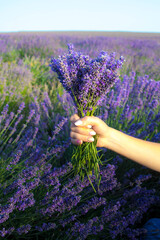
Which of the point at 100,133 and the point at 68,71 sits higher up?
the point at 68,71

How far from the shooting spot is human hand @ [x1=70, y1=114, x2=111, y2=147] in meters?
0.98

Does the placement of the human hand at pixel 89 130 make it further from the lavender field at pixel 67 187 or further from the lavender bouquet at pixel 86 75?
the lavender field at pixel 67 187

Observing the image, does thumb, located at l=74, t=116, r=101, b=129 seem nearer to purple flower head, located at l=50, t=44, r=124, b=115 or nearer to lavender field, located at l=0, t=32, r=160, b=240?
Result: purple flower head, located at l=50, t=44, r=124, b=115

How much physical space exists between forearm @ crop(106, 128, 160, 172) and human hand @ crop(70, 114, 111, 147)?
0.11 ft

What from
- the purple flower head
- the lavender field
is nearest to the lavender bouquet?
the purple flower head

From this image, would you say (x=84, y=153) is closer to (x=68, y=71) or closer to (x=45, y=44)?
(x=68, y=71)

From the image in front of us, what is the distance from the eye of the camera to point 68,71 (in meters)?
0.96

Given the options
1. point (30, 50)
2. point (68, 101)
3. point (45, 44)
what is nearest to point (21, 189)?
point (68, 101)

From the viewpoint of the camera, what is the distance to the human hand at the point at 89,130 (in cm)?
98

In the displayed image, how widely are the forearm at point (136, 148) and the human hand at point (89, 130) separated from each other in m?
0.03

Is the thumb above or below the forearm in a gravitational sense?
above

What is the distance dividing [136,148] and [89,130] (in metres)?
0.27

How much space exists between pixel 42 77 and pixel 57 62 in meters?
3.84

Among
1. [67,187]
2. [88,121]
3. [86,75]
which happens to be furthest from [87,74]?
[67,187]
